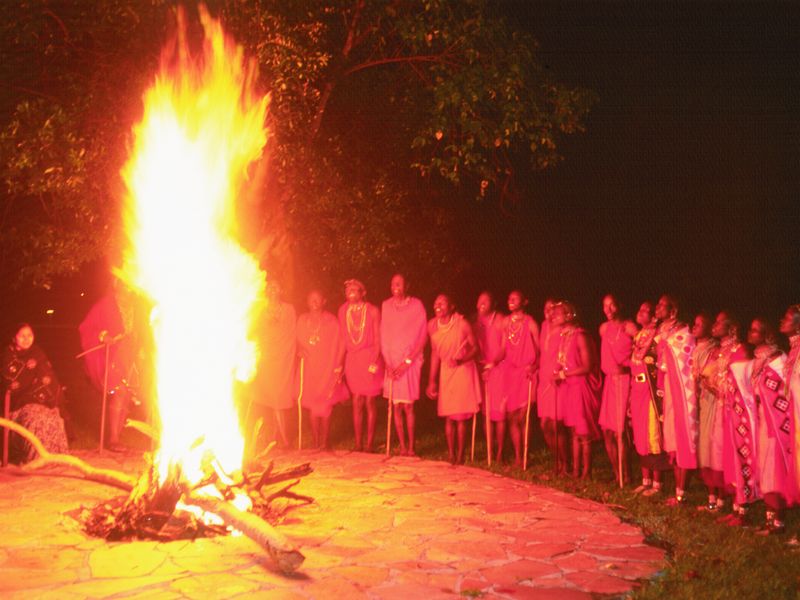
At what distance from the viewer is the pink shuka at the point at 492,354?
11914mm

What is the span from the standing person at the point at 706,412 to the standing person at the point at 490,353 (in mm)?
3138

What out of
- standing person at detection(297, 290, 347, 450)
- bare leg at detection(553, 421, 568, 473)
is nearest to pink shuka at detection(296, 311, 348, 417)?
standing person at detection(297, 290, 347, 450)

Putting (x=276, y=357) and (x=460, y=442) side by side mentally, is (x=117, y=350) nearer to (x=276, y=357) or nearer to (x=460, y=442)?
(x=276, y=357)

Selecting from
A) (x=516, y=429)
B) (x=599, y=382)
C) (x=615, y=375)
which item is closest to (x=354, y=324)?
(x=516, y=429)

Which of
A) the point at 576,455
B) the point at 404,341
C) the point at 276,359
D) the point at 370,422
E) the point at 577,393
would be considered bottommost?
the point at 576,455

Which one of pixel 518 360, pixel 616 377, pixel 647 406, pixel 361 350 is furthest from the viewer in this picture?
pixel 361 350

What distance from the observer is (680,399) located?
30.5 ft

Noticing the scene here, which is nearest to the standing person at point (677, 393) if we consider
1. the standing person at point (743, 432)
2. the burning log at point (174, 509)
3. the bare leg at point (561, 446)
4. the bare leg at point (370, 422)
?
the standing person at point (743, 432)

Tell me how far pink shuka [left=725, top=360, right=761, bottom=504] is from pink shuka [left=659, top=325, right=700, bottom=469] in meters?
0.69

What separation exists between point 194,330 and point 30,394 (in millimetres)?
3312

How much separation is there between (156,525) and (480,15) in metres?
8.74

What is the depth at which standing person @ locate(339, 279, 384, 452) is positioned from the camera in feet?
41.8

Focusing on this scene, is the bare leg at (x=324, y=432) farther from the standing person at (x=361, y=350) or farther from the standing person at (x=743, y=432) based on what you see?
the standing person at (x=743, y=432)

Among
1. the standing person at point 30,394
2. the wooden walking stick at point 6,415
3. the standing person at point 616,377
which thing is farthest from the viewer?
the standing person at point 30,394
